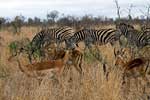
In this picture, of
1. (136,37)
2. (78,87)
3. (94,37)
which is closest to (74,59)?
(78,87)

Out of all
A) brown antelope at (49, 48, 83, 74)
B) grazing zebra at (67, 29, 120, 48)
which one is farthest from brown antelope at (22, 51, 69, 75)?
grazing zebra at (67, 29, 120, 48)

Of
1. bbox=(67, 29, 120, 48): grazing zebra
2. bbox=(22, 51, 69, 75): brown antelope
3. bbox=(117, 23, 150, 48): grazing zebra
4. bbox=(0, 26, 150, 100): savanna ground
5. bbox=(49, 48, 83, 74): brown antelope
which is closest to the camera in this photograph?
bbox=(0, 26, 150, 100): savanna ground

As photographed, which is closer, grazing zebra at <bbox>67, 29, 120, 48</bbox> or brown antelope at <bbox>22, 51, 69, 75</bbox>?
brown antelope at <bbox>22, 51, 69, 75</bbox>

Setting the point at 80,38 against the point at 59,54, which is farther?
the point at 80,38

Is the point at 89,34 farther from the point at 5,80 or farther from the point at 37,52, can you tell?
the point at 5,80

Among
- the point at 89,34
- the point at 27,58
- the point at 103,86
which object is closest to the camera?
the point at 103,86

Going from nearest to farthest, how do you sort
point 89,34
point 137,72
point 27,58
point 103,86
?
point 103,86 < point 137,72 < point 27,58 < point 89,34

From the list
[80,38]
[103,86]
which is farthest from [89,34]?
[103,86]

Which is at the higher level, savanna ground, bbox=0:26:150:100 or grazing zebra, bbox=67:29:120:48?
savanna ground, bbox=0:26:150:100

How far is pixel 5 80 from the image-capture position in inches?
318

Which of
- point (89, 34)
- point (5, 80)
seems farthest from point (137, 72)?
point (89, 34)

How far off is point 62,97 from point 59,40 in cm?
1000

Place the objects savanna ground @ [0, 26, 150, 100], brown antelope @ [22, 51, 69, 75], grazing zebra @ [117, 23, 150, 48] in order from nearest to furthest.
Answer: savanna ground @ [0, 26, 150, 100] < brown antelope @ [22, 51, 69, 75] < grazing zebra @ [117, 23, 150, 48]

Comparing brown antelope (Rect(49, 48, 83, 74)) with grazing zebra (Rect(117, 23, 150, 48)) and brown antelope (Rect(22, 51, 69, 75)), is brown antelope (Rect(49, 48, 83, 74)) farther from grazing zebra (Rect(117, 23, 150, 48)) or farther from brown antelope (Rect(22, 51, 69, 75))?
grazing zebra (Rect(117, 23, 150, 48))
